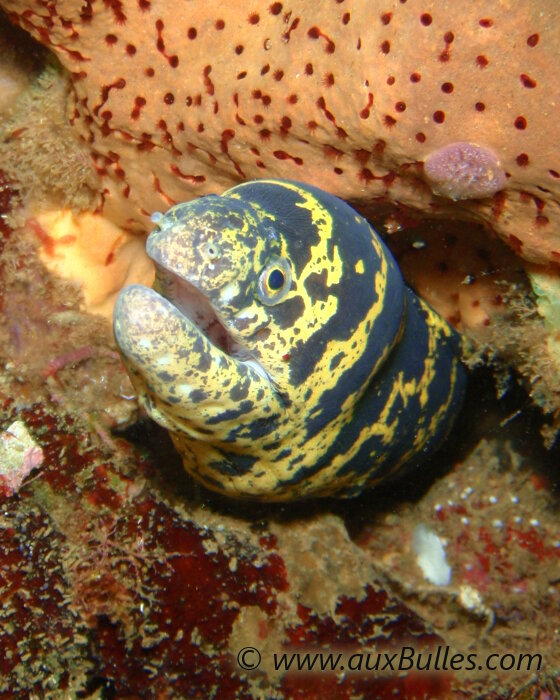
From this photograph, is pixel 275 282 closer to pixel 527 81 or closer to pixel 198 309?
pixel 198 309

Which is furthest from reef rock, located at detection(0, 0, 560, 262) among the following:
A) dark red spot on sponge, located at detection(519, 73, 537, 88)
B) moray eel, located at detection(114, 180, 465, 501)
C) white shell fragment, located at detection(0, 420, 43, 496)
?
white shell fragment, located at detection(0, 420, 43, 496)

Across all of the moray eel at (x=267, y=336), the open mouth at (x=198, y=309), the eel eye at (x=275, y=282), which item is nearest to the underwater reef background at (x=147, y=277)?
the moray eel at (x=267, y=336)

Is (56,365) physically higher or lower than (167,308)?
lower

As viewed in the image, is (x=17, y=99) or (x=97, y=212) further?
(x=97, y=212)

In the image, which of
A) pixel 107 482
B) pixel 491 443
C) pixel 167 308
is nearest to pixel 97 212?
pixel 107 482

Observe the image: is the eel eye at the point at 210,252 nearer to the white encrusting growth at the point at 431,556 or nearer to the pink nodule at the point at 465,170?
the pink nodule at the point at 465,170

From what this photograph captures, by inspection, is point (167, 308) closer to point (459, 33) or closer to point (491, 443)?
point (459, 33)
